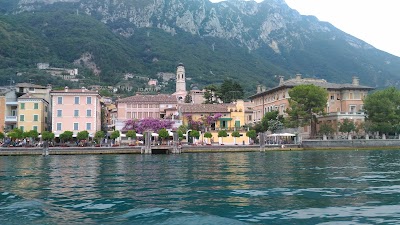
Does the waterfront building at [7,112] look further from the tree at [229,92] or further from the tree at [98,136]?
the tree at [229,92]

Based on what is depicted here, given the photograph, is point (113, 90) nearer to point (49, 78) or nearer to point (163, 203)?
point (49, 78)

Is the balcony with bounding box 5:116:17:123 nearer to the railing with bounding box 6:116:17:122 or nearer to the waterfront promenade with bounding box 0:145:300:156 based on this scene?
the railing with bounding box 6:116:17:122

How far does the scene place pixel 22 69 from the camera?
147 m

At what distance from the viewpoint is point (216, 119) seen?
258ft

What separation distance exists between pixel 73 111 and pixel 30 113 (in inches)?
256

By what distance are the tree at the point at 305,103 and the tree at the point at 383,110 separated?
27.5 ft

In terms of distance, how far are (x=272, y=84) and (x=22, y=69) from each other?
88.5 m

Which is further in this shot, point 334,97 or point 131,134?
point 334,97

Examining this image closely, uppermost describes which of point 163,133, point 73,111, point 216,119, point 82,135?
→ point 73,111

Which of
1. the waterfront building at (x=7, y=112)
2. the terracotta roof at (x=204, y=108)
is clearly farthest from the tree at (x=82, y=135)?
the terracotta roof at (x=204, y=108)

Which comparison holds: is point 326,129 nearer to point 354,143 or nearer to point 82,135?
point 354,143

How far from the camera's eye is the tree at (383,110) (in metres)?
74.6

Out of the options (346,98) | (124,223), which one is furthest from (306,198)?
(346,98)

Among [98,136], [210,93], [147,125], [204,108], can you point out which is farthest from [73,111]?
[210,93]
